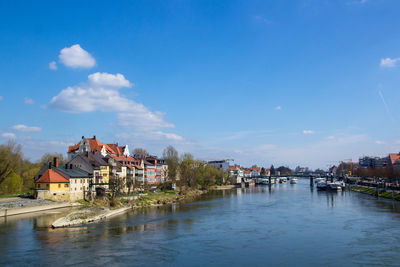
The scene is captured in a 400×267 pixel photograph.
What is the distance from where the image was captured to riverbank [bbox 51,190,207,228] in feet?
124

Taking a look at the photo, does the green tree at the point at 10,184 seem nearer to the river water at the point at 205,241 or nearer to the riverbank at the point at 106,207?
the riverbank at the point at 106,207

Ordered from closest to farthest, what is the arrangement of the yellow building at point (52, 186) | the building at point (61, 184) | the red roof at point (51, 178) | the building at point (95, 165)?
the yellow building at point (52, 186), the building at point (61, 184), the red roof at point (51, 178), the building at point (95, 165)

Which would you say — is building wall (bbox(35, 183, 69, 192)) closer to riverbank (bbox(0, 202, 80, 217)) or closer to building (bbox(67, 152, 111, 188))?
riverbank (bbox(0, 202, 80, 217))

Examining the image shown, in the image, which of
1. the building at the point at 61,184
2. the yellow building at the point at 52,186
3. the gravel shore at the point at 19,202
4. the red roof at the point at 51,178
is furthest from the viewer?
the red roof at the point at 51,178

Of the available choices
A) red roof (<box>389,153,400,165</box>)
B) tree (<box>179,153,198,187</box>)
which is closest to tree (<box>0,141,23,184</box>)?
tree (<box>179,153,198,187</box>)

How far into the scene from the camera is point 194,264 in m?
23.5

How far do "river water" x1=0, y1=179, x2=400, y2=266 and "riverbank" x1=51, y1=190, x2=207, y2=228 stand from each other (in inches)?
86.8

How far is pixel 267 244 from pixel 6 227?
26.4 m

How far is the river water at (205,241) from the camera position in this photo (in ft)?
79.2

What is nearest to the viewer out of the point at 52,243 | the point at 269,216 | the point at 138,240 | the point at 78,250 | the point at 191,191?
the point at 78,250

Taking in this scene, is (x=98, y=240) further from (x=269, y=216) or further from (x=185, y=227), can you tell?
(x=269, y=216)

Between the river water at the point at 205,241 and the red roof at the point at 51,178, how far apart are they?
9.10 meters

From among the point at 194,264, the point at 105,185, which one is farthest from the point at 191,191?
the point at 194,264

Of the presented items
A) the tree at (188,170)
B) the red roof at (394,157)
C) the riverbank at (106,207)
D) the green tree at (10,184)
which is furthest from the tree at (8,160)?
the red roof at (394,157)
